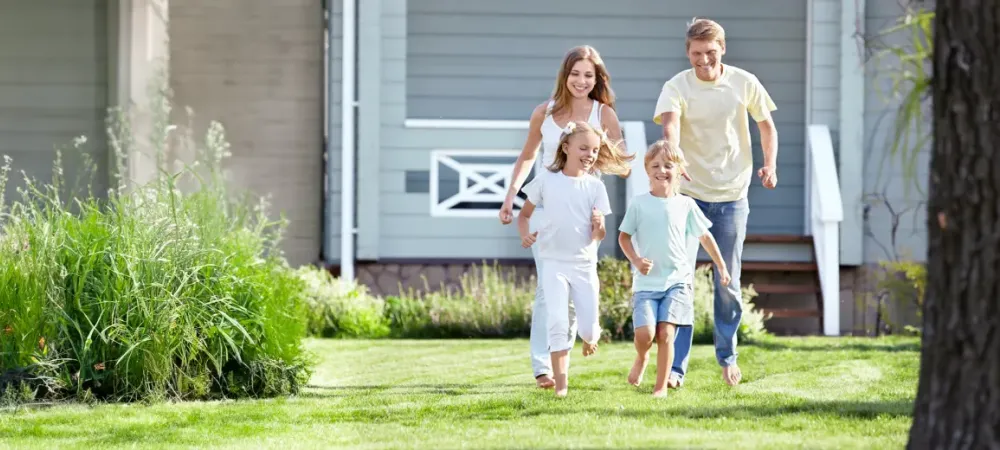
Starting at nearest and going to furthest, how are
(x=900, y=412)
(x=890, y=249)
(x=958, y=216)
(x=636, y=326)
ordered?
(x=958, y=216), (x=900, y=412), (x=636, y=326), (x=890, y=249)

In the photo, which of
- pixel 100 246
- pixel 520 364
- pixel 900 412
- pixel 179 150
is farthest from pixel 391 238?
pixel 900 412

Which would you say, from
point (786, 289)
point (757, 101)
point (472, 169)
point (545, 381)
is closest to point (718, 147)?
point (757, 101)

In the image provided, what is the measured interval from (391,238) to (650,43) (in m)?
2.77

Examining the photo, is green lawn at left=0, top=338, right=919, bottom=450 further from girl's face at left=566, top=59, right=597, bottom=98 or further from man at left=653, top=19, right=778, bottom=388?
girl's face at left=566, top=59, right=597, bottom=98

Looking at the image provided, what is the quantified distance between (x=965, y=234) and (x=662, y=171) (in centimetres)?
235

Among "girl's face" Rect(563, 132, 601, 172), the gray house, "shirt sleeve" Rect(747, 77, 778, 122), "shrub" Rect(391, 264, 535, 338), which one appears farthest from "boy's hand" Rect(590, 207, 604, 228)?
the gray house

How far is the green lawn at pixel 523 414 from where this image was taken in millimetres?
4988

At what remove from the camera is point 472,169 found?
1136 cm

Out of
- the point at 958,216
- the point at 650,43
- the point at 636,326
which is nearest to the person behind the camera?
the point at 958,216

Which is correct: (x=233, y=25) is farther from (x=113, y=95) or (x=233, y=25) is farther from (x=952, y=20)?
(x=952, y=20)

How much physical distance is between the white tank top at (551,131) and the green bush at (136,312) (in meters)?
1.49

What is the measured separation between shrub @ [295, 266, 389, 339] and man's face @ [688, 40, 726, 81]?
Result: 15.0 ft

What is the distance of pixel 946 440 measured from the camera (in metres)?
3.95

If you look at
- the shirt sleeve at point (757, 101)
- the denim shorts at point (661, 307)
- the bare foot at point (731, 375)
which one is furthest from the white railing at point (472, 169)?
the denim shorts at point (661, 307)
